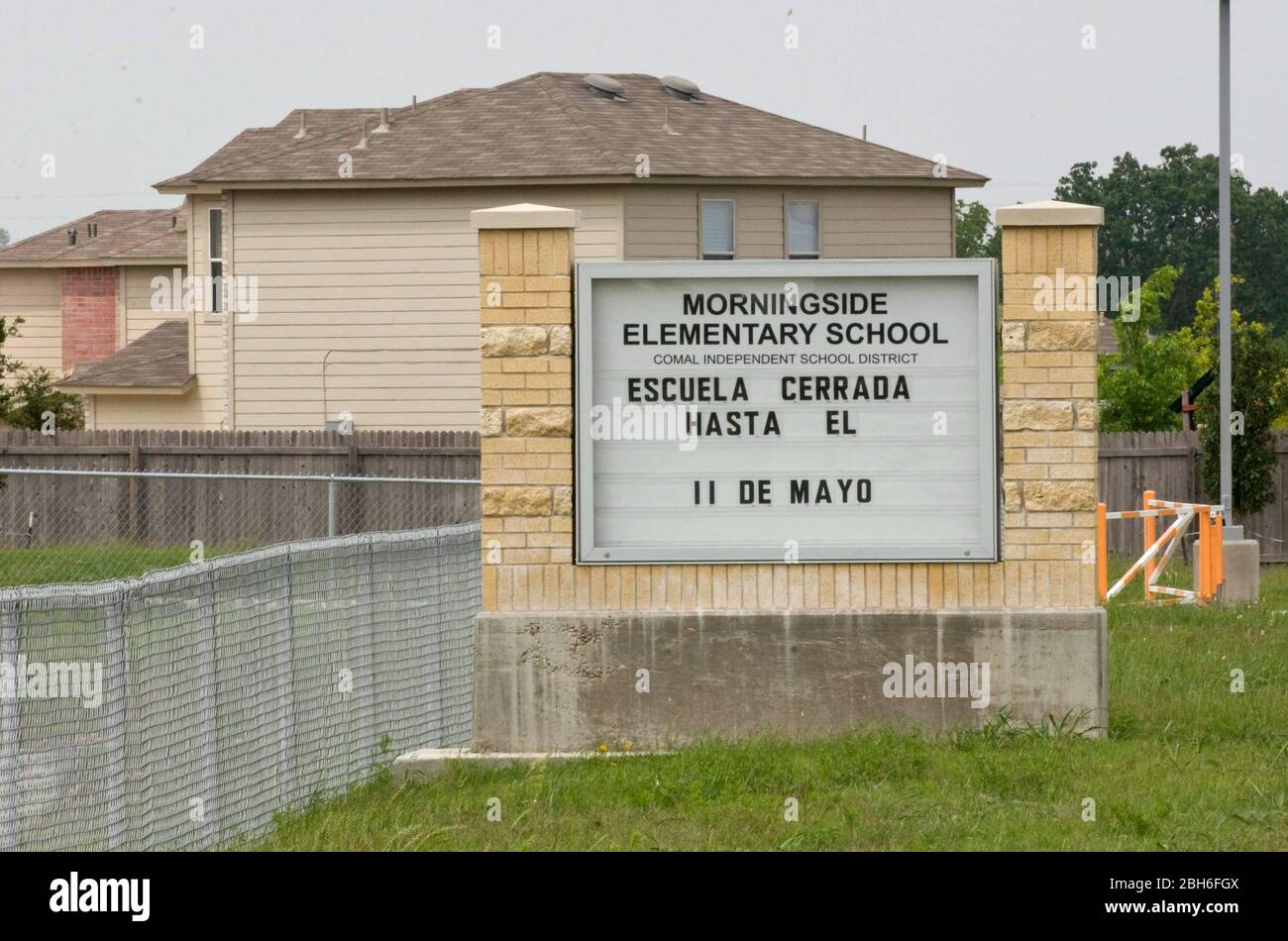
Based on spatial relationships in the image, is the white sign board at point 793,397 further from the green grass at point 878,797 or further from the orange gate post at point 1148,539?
the orange gate post at point 1148,539

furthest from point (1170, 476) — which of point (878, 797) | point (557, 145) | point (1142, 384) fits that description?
point (878, 797)

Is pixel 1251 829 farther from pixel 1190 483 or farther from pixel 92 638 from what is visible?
pixel 1190 483

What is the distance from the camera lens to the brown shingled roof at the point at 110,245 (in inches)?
1668

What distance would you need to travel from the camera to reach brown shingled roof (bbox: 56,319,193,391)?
32.9m

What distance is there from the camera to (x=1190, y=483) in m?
28.0

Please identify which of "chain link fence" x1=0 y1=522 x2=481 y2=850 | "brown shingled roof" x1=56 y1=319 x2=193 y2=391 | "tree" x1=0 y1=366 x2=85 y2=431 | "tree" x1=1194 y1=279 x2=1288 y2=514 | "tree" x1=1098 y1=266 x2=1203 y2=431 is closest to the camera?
"chain link fence" x1=0 y1=522 x2=481 y2=850

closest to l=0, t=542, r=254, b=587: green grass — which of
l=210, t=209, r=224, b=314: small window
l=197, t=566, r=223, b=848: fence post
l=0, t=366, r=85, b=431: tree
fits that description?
l=0, t=366, r=85, b=431: tree

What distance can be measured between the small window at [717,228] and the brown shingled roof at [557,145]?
0.75 m

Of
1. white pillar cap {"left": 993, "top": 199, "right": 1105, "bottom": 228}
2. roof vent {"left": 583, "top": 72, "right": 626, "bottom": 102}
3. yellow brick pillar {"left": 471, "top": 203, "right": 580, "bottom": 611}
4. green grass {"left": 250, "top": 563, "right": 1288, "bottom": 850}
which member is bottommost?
green grass {"left": 250, "top": 563, "right": 1288, "bottom": 850}

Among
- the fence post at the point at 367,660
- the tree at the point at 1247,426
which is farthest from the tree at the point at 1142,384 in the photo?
the fence post at the point at 367,660

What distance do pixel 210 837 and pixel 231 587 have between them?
3.87 feet

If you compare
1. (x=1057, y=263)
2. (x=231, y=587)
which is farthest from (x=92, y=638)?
(x=1057, y=263)

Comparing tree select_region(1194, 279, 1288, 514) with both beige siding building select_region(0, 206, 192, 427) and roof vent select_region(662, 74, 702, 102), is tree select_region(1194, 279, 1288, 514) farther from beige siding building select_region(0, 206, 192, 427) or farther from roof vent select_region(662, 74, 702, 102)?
beige siding building select_region(0, 206, 192, 427)

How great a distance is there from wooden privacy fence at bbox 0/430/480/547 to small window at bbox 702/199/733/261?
5.66m
